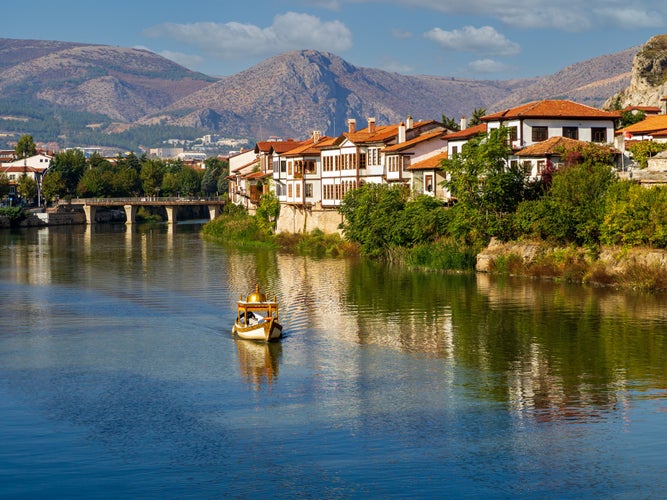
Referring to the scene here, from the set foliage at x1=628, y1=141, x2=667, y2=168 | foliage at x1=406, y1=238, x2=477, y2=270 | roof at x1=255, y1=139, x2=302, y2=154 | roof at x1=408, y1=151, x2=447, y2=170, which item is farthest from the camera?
roof at x1=255, y1=139, x2=302, y2=154

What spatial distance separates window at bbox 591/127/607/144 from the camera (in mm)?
76375

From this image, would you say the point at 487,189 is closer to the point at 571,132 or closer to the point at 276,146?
Result: the point at 571,132

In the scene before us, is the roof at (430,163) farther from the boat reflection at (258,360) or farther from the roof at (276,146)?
the boat reflection at (258,360)

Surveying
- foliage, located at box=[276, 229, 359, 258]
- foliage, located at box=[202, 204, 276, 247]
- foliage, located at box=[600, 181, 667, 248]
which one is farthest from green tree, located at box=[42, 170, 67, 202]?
foliage, located at box=[600, 181, 667, 248]

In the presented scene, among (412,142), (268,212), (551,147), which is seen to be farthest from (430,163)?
(268,212)

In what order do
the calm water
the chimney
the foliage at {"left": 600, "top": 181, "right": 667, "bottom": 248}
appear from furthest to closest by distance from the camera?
the chimney → the foliage at {"left": 600, "top": 181, "right": 667, "bottom": 248} → the calm water

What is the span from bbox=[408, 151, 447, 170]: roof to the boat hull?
3704 cm

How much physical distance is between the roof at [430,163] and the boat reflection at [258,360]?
38049 mm

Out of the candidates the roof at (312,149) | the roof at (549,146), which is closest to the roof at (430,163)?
the roof at (549,146)

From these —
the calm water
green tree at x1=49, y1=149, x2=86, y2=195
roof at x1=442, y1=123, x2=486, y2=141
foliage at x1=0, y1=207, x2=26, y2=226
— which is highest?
green tree at x1=49, y1=149, x2=86, y2=195

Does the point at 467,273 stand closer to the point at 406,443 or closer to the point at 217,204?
the point at 406,443

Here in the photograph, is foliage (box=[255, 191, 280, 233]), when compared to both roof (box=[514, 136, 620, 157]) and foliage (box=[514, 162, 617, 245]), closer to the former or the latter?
roof (box=[514, 136, 620, 157])

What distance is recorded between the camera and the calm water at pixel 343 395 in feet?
89.5

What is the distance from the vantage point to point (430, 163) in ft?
270
